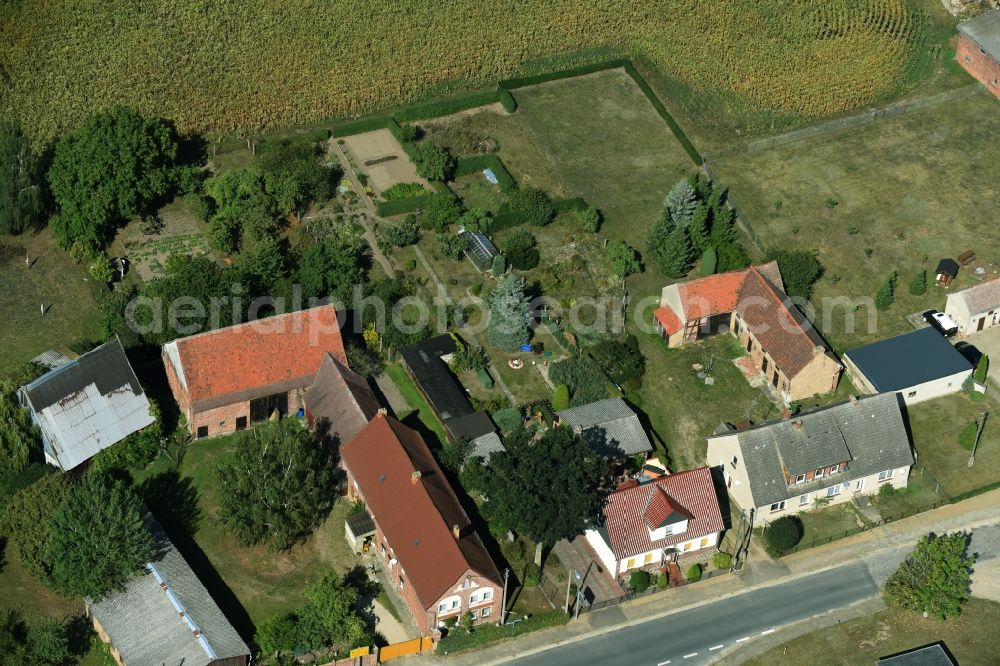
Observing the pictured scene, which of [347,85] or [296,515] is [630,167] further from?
[296,515]

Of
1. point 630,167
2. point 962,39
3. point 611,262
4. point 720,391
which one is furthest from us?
point 962,39

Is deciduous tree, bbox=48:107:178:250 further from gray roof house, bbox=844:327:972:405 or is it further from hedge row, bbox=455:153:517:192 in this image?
gray roof house, bbox=844:327:972:405

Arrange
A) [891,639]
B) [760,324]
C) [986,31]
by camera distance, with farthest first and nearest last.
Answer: [986,31] → [760,324] → [891,639]

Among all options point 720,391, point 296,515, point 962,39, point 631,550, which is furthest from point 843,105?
point 296,515

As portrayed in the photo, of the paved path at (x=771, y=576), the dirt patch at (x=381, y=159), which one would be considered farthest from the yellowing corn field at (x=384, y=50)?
the paved path at (x=771, y=576)

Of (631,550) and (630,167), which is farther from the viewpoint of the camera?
(630,167)

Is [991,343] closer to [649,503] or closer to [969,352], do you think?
[969,352]

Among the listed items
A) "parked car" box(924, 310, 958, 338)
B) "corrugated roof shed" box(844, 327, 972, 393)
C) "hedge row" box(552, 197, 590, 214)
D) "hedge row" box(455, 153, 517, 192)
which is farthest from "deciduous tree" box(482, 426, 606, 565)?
"hedge row" box(455, 153, 517, 192)

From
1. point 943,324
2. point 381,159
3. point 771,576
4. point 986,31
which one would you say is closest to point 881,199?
point 943,324
